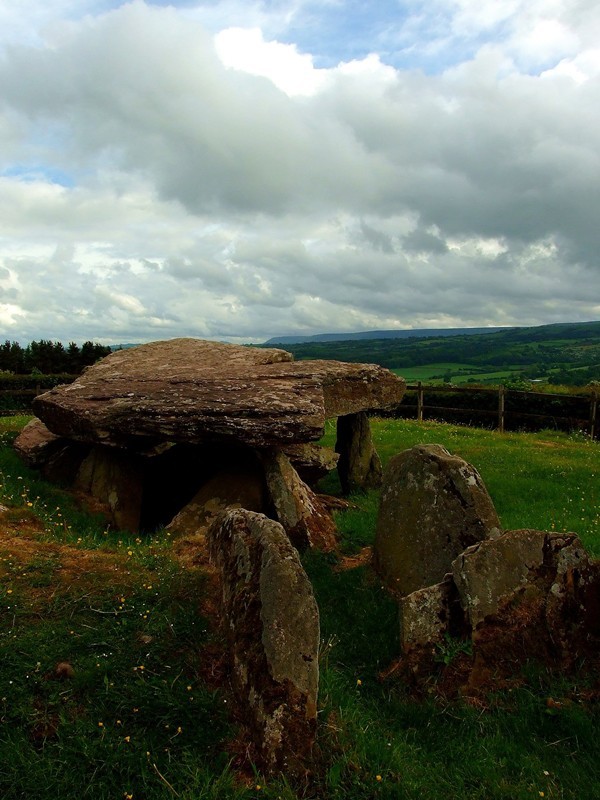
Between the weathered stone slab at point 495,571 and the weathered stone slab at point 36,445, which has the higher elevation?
the weathered stone slab at point 36,445

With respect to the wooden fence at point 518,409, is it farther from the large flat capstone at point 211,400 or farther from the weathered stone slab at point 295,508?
the weathered stone slab at point 295,508

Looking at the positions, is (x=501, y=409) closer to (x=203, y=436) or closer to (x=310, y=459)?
(x=310, y=459)

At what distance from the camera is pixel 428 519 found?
8438 millimetres

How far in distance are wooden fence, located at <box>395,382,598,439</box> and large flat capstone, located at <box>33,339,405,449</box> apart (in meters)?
14.0

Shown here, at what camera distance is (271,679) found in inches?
207

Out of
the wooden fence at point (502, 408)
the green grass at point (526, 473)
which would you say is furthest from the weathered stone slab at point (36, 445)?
the wooden fence at point (502, 408)

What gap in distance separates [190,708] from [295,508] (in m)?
5.56

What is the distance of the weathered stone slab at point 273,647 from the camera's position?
4988 mm

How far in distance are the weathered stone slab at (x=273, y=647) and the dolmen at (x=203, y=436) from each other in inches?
166

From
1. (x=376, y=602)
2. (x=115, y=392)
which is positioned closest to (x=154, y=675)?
(x=376, y=602)

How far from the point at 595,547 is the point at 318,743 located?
662 cm

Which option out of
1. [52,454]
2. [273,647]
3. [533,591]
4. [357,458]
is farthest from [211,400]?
[533,591]

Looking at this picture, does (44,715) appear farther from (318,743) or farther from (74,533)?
(74,533)

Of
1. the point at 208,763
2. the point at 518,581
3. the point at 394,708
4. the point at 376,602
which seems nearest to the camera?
the point at 208,763
